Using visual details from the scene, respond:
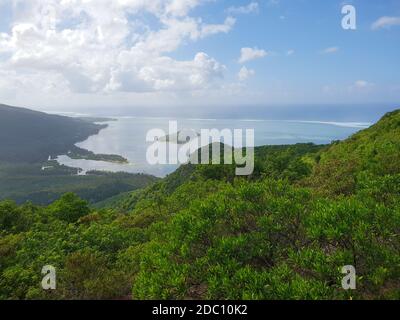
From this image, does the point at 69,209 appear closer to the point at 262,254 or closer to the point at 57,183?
the point at 262,254

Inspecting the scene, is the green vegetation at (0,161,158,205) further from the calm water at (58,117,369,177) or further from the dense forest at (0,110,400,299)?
the dense forest at (0,110,400,299)

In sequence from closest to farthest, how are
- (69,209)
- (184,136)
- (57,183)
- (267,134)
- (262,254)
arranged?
(262,254), (69,209), (267,134), (57,183), (184,136)

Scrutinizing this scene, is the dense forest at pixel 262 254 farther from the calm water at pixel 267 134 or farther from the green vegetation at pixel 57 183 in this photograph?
the green vegetation at pixel 57 183

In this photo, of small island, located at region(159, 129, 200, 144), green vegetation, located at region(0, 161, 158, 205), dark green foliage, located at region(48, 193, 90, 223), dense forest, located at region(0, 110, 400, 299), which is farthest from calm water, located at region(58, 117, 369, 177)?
dense forest, located at region(0, 110, 400, 299)

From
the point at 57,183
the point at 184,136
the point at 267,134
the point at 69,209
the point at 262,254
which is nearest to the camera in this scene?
the point at 262,254

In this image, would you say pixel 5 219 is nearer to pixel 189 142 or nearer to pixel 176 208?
pixel 176 208

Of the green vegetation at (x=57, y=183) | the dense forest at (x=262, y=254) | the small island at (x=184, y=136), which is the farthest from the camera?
the small island at (x=184, y=136)

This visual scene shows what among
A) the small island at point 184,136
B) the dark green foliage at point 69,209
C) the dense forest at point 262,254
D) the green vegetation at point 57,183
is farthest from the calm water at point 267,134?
the dense forest at point 262,254

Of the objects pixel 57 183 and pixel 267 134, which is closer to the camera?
pixel 267 134

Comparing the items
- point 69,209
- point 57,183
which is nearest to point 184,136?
point 57,183

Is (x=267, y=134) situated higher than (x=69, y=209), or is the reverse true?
(x=267, y=134)
